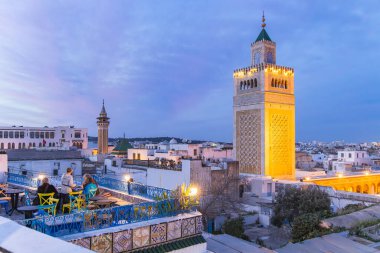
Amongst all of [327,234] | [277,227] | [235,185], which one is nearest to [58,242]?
[327,234]

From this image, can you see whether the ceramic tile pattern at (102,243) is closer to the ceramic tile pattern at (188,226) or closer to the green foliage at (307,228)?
the ceramic tile pattern at (188,226)

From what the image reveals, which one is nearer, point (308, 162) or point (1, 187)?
point (1, 187)

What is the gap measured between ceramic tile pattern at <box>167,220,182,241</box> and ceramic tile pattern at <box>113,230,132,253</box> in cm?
60

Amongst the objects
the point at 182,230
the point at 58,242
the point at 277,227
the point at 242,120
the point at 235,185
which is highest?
the point at 242,120

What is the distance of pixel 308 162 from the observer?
3956 cm

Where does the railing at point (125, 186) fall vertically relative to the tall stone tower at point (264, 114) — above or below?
below

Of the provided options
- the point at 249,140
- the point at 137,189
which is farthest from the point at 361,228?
the point at 249,140

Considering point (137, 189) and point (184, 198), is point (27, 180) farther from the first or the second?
point (184, 198)

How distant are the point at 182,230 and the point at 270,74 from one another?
2281cm

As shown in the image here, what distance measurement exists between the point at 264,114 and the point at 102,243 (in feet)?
74.8

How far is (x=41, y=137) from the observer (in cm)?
4412

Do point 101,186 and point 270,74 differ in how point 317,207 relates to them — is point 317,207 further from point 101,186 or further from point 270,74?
point 270,74

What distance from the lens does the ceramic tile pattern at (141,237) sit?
4352 mm

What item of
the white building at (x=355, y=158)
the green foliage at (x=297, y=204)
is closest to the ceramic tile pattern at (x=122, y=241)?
the green foliage at (x=297, y=204)
